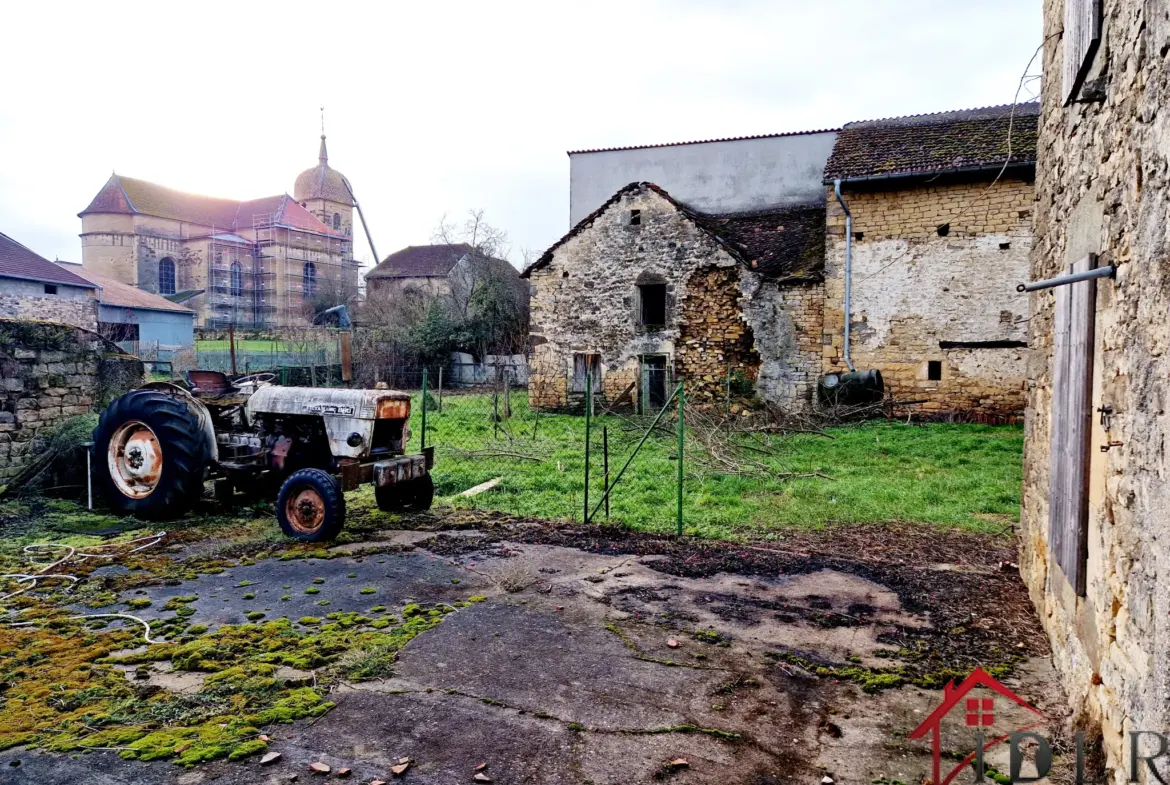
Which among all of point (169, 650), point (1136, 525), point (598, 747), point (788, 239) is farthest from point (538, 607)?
point (788, 239)

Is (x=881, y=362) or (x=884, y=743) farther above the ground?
(x=881, y=362)

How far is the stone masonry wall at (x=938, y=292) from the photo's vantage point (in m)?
14.6

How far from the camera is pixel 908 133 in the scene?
16547 mm

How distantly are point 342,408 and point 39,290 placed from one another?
2710 cm

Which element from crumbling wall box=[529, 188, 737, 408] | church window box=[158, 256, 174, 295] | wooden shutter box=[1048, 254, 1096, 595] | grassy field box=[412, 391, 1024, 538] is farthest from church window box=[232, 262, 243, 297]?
wooden shutter box=[1048, 254, 1096, 595]

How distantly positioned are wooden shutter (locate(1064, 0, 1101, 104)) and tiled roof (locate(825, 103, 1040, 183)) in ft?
36.7

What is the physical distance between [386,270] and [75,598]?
127ft

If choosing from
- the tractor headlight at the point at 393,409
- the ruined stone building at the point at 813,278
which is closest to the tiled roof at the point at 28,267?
the ruined stone building at the point at 813,278

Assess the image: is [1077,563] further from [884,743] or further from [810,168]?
[810,168]

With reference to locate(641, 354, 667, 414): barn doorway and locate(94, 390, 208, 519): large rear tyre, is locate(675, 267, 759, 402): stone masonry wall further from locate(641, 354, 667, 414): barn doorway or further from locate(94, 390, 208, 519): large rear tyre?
locate(94, 390, 208, 519): large rear tyre

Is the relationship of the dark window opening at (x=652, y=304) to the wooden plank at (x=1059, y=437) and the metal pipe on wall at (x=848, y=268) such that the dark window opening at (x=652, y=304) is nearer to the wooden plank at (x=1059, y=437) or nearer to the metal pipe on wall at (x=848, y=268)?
the metal pipe on wall at (x=848, y=268)

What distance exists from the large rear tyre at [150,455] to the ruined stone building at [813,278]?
11.3m

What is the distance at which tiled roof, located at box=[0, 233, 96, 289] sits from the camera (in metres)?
26.1

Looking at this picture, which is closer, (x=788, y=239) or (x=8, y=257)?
(x=788, y=239)
